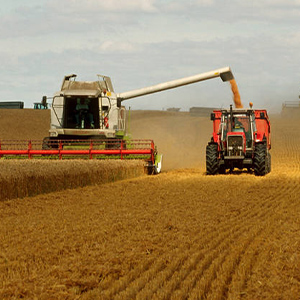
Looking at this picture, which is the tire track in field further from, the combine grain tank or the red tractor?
the combine grain tank

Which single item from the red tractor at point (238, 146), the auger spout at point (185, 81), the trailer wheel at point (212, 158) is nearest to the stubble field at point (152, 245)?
the red tractor at point (238, 146)

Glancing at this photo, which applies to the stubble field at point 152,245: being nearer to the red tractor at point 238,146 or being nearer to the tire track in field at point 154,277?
the tire track in field at point 154,277

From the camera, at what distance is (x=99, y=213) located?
9195 millimetres

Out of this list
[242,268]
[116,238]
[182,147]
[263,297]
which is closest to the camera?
[263,297]

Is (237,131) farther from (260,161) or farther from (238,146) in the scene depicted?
(260,161)

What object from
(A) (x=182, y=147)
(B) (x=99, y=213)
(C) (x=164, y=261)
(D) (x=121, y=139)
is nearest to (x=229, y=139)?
(D) (x=121, y=139)

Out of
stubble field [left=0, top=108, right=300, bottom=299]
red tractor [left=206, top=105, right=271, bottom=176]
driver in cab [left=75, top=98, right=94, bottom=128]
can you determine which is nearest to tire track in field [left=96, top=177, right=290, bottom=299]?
stubble field [left=0, top=108, right=300, bottom=299]

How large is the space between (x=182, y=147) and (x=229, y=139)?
1724 cm

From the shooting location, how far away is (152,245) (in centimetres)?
637

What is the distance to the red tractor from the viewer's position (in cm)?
1688

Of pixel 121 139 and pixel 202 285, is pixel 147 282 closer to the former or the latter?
pixel 202 285

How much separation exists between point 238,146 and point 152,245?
11.1 m

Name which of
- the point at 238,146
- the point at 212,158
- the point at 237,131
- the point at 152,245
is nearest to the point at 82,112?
the point at 212,158

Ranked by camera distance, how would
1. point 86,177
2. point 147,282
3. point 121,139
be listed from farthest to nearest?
point 121,139
point 86,177
point 147,282
